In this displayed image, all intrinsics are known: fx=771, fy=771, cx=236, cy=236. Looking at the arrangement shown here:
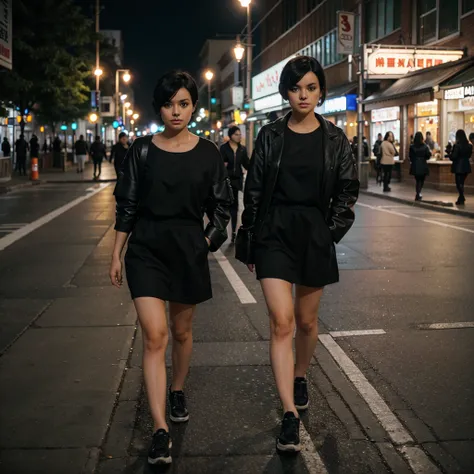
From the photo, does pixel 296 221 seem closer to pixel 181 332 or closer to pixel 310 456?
pixel 181 332

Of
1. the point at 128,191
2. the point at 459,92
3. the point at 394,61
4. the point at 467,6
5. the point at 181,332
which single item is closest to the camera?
the point at 128,191

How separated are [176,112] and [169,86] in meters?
0.14

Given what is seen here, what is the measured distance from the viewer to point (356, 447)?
400cm

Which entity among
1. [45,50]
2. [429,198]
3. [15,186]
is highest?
[45,50]

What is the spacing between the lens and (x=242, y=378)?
5.21 metres

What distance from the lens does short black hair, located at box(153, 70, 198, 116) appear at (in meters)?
3.94

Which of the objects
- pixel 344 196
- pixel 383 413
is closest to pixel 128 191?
pixel 344 196

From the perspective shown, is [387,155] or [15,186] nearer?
[387,155]

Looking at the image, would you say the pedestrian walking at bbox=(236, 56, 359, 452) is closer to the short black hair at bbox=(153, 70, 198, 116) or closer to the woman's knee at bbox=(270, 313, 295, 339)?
the woman's knee at bbox=(270, 313, 295, 339)

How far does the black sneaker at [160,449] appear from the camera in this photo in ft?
12.2

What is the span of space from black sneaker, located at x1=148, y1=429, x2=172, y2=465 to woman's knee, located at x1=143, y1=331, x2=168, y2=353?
15.7 inches

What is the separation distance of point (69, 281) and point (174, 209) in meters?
5.61

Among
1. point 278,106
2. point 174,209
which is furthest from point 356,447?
point 278,106

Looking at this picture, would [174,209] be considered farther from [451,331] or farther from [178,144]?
[451,331]
